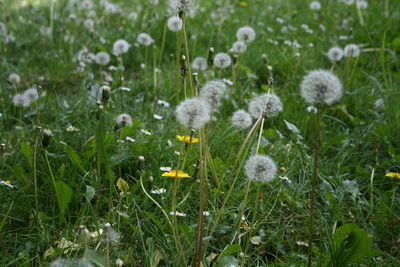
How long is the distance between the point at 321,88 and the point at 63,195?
38.4 inches

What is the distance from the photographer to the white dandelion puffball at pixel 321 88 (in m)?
1.19

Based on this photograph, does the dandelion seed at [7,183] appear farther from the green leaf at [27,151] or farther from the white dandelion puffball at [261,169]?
the white dandelion puffball at [261,169]

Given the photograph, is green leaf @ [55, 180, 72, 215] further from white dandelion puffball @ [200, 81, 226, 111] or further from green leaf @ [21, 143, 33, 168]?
white dandelion puffball @ [200, 81, 226, 111]

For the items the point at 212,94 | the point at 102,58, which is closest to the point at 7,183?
the point at 212,94

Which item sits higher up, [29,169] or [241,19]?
[241,19]

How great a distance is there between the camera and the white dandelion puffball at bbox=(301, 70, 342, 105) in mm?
1190

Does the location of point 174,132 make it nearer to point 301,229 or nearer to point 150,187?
point 150,187

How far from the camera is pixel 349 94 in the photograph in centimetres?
283

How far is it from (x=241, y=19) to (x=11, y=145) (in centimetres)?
271

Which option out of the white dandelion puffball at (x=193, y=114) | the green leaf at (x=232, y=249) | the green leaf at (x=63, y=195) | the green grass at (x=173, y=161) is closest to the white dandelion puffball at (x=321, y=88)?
the white dandelion puffball at (x=193, y=114)

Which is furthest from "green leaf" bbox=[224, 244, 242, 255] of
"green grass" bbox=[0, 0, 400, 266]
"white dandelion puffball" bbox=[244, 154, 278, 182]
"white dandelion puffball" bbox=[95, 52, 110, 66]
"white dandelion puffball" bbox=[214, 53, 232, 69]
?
"white dandelion puffball" bbox=[95, 52, 110, 66]

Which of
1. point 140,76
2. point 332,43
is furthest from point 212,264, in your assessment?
point 332,43

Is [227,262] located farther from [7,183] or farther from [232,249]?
[7,183]

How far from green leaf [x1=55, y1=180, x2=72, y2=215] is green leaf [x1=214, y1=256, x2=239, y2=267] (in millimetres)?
577
